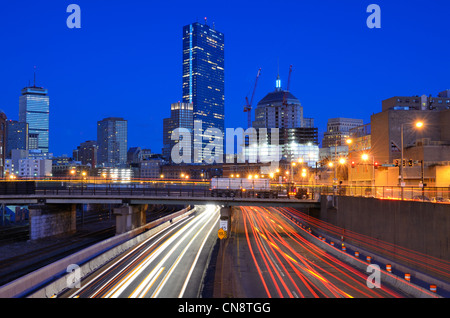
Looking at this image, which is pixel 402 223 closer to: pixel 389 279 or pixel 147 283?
pixel 389 279

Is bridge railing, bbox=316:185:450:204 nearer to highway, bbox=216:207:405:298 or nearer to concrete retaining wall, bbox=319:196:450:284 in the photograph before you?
concrete retaining wall, bbox=319:196:450:284

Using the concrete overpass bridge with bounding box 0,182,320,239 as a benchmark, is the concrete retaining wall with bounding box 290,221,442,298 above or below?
below

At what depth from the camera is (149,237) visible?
2009 inches

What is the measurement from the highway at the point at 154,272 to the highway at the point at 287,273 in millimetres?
2384

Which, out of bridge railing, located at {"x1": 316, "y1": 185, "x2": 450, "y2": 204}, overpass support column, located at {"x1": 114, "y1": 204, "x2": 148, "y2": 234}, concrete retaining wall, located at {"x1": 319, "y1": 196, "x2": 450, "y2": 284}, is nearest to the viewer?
concrete retaining wall, located at {"x1": 319, "y1": 196, "x2": 450, "y2": 284}

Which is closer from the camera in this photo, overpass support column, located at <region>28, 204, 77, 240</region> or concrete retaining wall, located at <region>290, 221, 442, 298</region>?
concrete retaining wall, located at <region>290, 221, 442, 298</region>

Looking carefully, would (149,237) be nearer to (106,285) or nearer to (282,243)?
(282,243)

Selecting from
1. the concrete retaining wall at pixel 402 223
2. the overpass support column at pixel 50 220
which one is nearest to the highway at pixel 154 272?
the concrete retaining wall at pixel 402 223

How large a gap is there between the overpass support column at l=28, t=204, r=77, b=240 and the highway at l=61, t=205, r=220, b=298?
2054 cm

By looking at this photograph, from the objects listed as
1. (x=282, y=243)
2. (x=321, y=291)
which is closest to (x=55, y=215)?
(x=282, y=243)

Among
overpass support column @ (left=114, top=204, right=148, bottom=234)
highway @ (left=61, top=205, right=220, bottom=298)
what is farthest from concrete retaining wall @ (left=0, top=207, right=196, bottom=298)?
overpass support column @ (left=114, top=204, right=148, bottom=234)

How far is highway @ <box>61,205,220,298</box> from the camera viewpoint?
2503 cm

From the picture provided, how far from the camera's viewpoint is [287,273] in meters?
31.1

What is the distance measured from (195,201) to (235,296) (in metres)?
33.2
